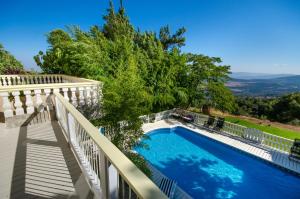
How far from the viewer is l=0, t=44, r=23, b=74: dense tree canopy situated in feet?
39.8

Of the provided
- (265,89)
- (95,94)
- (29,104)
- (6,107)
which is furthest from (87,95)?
(265,89)

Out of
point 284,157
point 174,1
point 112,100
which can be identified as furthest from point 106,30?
point 284,157

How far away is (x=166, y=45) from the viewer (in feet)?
68.9

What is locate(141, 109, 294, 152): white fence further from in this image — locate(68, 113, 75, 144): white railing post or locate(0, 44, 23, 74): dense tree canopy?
locate(0, 44, 23, 74): dense tree canopy

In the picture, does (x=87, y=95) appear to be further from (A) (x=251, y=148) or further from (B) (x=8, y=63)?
(B) (x=8, y=63)

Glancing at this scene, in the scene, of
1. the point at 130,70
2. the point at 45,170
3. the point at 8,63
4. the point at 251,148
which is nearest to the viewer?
the point at 45,170

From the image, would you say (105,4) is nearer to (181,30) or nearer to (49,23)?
(49,23)

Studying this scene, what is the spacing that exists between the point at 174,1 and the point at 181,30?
19.6 feet

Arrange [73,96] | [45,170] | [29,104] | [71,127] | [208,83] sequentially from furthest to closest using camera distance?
[208,83]
[73,96]
[29,104]
[71,127]
[45,170]

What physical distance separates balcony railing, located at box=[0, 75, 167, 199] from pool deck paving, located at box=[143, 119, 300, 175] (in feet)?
25.3

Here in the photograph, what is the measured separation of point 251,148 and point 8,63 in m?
19.7

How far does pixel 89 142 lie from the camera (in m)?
2.40

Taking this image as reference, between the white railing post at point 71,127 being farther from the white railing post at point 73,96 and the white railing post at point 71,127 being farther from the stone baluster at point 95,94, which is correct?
the stone baluster at point 95,94

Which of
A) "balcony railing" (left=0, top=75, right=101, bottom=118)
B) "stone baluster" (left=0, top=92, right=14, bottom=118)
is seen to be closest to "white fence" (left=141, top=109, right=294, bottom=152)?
"balcony railing" (left=0, top=75, right=101, bottom=118)
